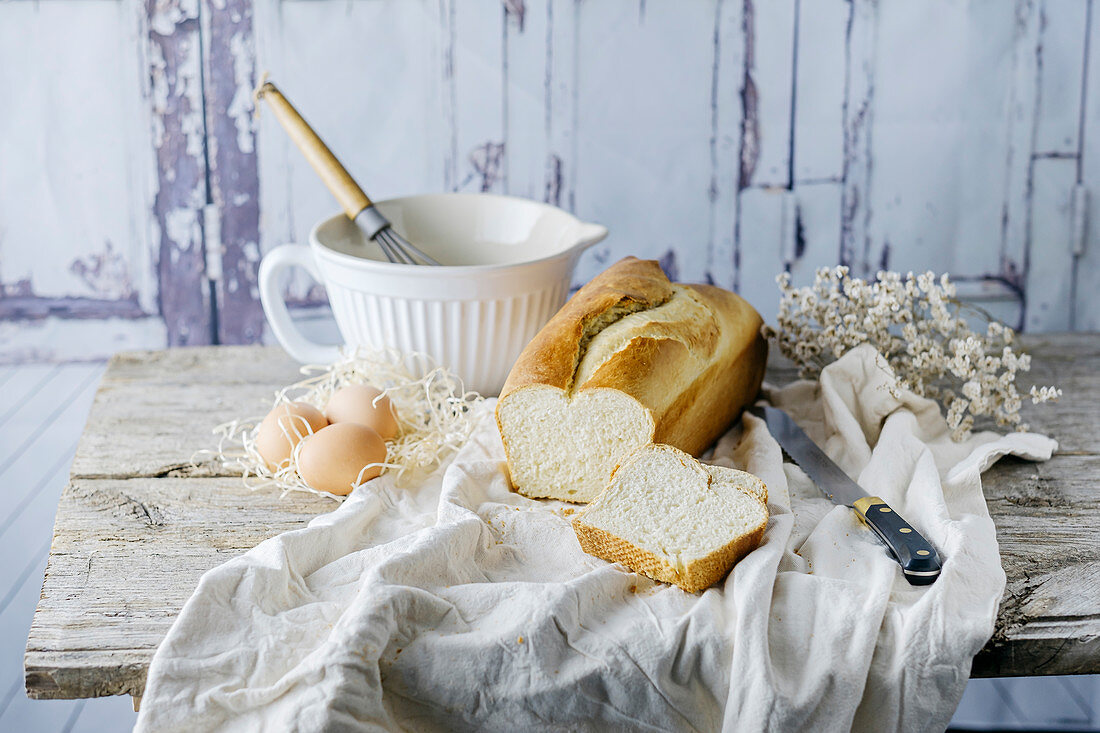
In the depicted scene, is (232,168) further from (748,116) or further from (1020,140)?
(1020,140)

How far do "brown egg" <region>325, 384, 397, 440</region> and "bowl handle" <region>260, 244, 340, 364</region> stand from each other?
0.25 meters

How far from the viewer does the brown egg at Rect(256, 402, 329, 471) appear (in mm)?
1118

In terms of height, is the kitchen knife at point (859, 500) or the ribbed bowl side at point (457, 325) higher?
the ribbed bowl side at point (457, 325)

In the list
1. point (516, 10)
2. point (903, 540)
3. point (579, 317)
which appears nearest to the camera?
point (903, 540)

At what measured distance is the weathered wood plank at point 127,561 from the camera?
2.62ft

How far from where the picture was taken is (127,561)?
0.94 meters

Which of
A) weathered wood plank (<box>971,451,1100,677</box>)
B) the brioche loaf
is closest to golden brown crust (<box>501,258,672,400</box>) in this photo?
the brioche loaf

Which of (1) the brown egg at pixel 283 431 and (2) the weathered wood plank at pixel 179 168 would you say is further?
(2) the weathered wood plank at pixel 179 168

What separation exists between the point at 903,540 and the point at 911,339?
45 cm

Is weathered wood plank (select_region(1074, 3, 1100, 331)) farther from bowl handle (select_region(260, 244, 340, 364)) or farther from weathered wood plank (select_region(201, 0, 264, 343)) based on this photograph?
weathered wood plank (select_region(201, 0, 264, 343))

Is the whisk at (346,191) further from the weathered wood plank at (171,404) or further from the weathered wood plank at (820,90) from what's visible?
the weathered wood plank at (820,90)

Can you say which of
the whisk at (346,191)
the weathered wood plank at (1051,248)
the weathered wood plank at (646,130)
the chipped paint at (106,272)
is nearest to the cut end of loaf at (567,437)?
the whisk at (346,191)

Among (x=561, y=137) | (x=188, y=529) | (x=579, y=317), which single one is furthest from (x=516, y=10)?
(x=188, y=529)

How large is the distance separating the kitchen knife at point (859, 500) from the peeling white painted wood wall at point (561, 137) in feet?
2.51
